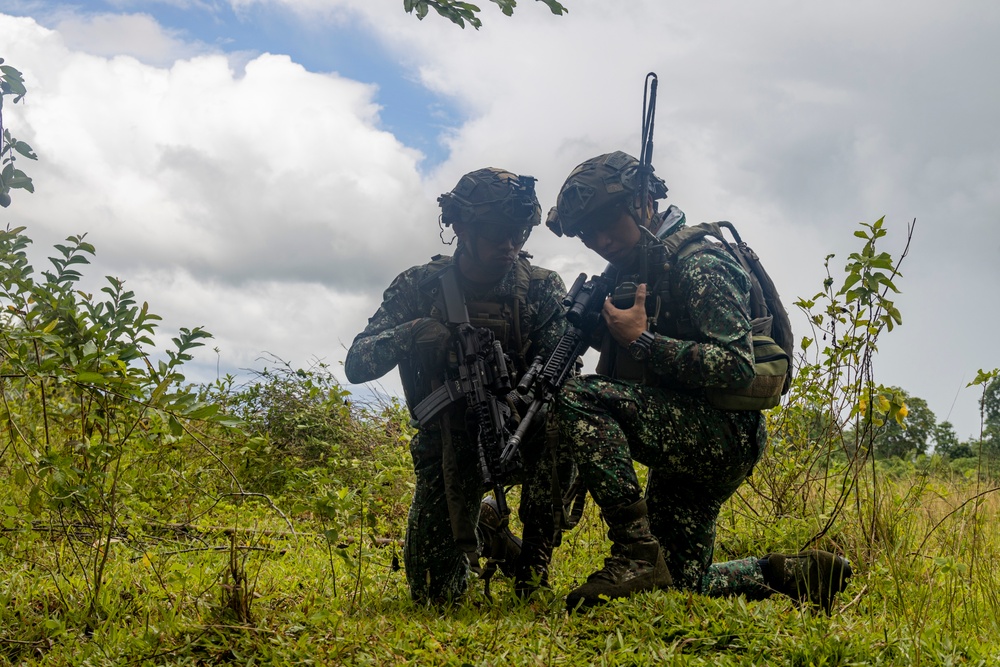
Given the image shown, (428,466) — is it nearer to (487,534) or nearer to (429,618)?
(487,534)

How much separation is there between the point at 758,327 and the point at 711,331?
0.34 m

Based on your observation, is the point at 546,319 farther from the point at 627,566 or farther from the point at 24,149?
the point at 24,149

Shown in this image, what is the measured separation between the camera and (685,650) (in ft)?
9.84

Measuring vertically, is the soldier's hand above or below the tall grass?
above

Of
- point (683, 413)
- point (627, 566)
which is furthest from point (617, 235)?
point (627, 566)

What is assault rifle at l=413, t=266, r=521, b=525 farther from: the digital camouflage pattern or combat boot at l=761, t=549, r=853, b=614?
combat boot at l=761, t=549, r=853, b=614

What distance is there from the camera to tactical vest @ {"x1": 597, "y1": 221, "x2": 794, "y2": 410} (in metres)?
3.72

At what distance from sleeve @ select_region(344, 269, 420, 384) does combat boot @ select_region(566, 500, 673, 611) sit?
1.44 meters

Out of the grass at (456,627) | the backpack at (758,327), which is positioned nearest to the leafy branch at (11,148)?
the grass at (456,627)

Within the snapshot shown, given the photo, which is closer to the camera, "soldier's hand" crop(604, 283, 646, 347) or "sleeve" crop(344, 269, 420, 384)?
"soldier's hand" crop(604, 283, 646, 347)

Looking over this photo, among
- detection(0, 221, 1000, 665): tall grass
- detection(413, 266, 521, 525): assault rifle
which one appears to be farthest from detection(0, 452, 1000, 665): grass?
detection(413, 266, 521, 525): assault rifle

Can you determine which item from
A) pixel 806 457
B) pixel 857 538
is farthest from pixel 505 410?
pixel 806 457

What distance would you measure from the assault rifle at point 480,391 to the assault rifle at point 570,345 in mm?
138

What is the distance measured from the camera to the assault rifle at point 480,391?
3.85 meters
